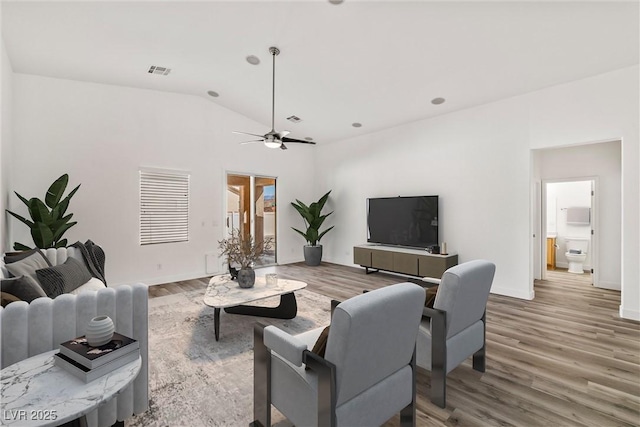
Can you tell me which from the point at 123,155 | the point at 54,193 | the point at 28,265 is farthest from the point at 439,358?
the point at 123,155

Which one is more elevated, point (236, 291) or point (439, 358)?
point (236, 291)

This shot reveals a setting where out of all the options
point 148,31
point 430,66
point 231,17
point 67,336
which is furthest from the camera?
point 430,66

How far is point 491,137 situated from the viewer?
194 inches

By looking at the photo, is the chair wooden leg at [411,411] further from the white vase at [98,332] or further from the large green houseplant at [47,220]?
the large green houseplant at [47,220]

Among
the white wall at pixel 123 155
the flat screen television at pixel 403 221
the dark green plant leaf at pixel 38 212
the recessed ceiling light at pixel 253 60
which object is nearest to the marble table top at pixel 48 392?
the dark green plant leaf at pixel 38 212

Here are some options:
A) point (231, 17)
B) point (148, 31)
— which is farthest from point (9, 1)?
point (231, 17)

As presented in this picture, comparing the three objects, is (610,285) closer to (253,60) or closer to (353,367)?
(353,367)

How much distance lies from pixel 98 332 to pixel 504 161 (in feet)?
17.5

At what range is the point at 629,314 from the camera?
376 cm

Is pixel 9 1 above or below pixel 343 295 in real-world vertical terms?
above

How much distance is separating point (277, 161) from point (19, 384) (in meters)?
6.44

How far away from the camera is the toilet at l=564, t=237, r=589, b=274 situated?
6.36 m

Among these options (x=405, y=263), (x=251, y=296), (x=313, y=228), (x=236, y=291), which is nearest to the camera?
(x=251, y=296)

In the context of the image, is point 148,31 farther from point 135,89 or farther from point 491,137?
point 491,137
